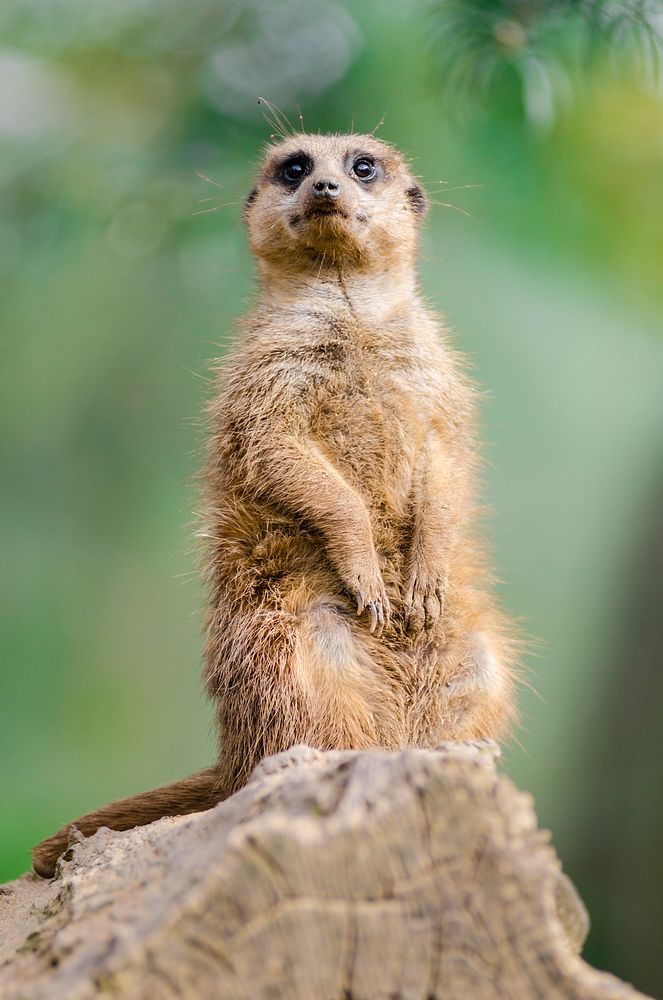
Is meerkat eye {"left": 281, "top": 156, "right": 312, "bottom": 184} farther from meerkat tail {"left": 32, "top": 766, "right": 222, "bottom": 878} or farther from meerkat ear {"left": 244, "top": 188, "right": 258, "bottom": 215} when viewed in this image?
meerkat tail {"left": 32, "top": 766, "right": 222, "bottom": 878}

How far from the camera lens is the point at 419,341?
218 cm

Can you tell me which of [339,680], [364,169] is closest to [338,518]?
[339,680]

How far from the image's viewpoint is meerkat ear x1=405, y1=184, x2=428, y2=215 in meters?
2.38

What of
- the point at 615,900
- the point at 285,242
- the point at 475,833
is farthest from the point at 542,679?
the point at 475,833

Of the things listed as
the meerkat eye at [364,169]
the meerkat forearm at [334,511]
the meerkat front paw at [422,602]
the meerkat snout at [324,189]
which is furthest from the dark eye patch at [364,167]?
the meerkat front paw at [422,602]

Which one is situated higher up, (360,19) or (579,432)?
(360,19)

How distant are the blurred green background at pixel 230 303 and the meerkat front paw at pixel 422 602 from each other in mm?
1276

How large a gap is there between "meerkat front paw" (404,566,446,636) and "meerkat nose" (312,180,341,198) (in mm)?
775

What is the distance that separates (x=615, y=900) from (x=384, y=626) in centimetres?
188

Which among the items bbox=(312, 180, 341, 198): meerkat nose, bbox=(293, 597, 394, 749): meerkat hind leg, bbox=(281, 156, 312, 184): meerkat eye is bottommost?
bbox=(293, 597, 394, 749): meerkat hind leg

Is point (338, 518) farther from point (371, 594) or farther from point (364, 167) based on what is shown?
point (364, 167)

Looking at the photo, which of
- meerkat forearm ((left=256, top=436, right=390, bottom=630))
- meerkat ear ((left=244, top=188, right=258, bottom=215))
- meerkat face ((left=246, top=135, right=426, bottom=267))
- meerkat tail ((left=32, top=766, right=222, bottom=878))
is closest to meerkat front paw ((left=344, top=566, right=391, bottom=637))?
meerkat forearm ((left=256, top=436, right=390, bottom=630))

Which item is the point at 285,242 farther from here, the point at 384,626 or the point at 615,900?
the point at 615,900

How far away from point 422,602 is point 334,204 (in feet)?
2.72
